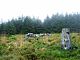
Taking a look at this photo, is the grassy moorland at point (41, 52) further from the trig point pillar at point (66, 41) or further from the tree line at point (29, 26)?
the tree line at point (29, 26)

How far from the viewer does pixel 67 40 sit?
45.9 ft

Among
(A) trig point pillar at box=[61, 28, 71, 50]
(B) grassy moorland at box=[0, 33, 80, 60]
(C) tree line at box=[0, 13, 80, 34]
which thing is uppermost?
(C) tree line at box=[0, 13, 80, 34]

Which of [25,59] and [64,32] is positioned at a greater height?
[64,32]

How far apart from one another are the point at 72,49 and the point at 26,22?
42.9 m

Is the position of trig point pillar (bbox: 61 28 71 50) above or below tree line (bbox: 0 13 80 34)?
below

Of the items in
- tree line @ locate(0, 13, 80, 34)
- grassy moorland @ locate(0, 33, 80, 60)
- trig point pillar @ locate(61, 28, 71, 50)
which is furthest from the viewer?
tree line @ locate(0, 13, 80, 34)

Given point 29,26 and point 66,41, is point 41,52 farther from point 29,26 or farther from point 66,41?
point 29,26

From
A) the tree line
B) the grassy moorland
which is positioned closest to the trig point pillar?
the grassy moorland

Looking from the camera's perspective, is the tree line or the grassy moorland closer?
the grassy moorland

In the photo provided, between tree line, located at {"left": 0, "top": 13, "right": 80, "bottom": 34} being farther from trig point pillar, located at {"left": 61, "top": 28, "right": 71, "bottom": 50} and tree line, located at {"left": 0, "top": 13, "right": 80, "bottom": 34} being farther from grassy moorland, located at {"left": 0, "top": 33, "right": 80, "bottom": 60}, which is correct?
trig point pillar, located at {"left": 61, "top": 28, "right": 71, "bottom": 50}

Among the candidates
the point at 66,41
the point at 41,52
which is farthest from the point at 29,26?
the point at 41,52

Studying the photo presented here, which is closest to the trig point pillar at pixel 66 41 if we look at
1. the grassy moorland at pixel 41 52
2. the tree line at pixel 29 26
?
the grassy moorland at pixel 41 52

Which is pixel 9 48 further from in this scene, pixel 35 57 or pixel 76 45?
pixel 76 45

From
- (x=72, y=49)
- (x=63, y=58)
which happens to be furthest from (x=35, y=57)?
(x=72, y=49)
